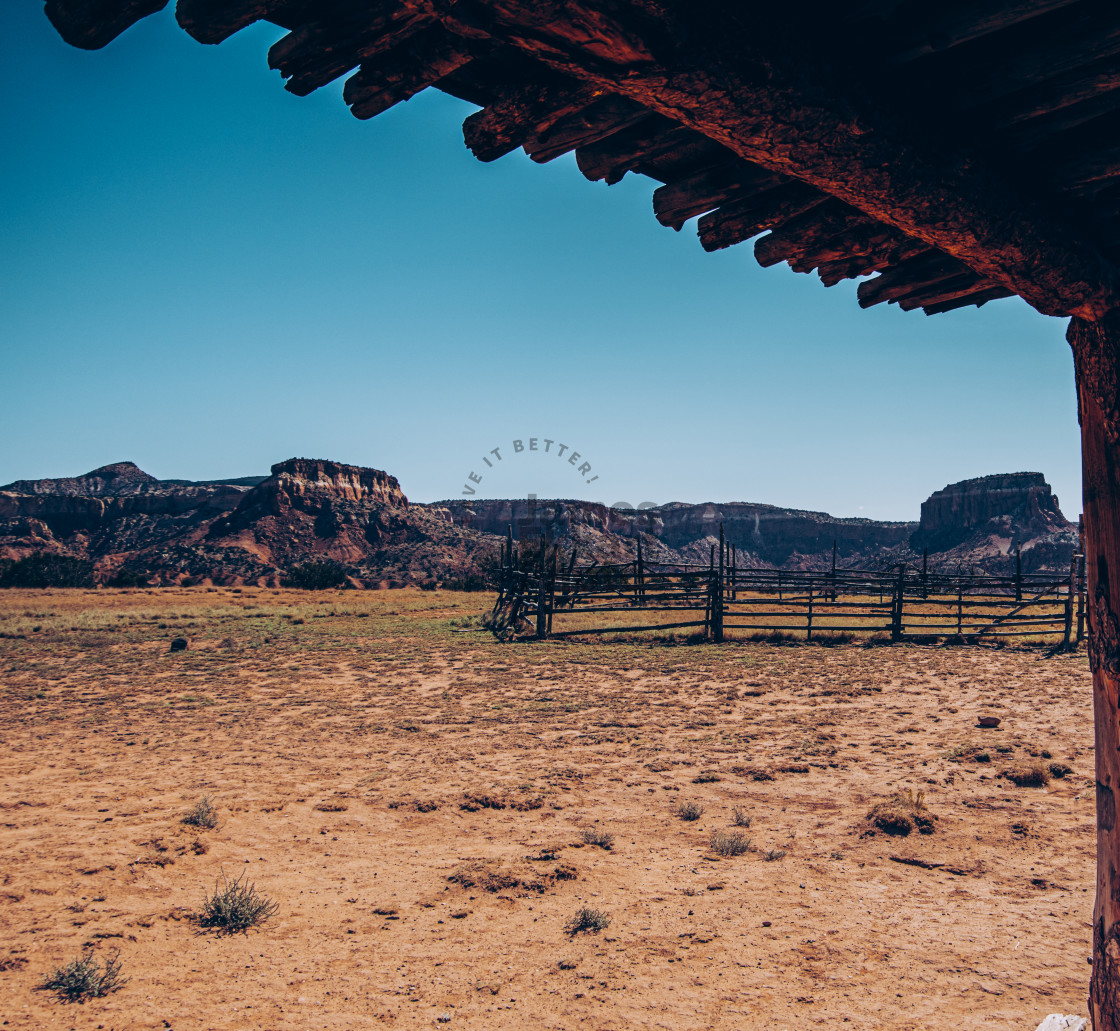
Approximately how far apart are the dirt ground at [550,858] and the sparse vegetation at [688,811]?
0.10 m

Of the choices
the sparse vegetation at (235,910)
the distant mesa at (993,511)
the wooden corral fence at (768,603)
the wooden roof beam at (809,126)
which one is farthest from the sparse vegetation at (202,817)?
the distant mesa at (993,511)

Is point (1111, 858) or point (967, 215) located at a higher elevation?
point (967, 215)

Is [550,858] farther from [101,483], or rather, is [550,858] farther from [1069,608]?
[101,483]

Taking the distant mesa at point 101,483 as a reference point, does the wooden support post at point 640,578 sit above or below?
below

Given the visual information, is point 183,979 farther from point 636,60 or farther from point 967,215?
point 967,215

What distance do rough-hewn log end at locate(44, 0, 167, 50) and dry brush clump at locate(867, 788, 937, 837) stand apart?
5918 mm

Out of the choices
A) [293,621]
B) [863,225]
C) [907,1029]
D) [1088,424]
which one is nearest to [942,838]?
[907,1029]

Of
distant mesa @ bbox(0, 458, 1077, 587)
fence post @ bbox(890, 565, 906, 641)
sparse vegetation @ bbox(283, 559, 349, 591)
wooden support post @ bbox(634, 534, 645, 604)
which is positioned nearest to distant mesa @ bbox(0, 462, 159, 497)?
distant mesa @ bbox(0, 458, 1077, 587)

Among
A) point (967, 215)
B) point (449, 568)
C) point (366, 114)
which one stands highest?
point (366, 114)

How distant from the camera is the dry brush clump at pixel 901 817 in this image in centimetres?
522

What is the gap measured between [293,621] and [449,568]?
4643cm

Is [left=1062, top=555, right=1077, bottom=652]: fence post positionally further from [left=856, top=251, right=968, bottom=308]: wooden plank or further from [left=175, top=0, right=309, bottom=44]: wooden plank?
[left=175, top=0, right=309, bottom=44]: wooden plank

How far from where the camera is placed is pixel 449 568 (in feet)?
230

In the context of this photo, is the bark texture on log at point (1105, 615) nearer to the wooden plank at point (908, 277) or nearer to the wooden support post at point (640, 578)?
the wooden plank at point (908, 277)
